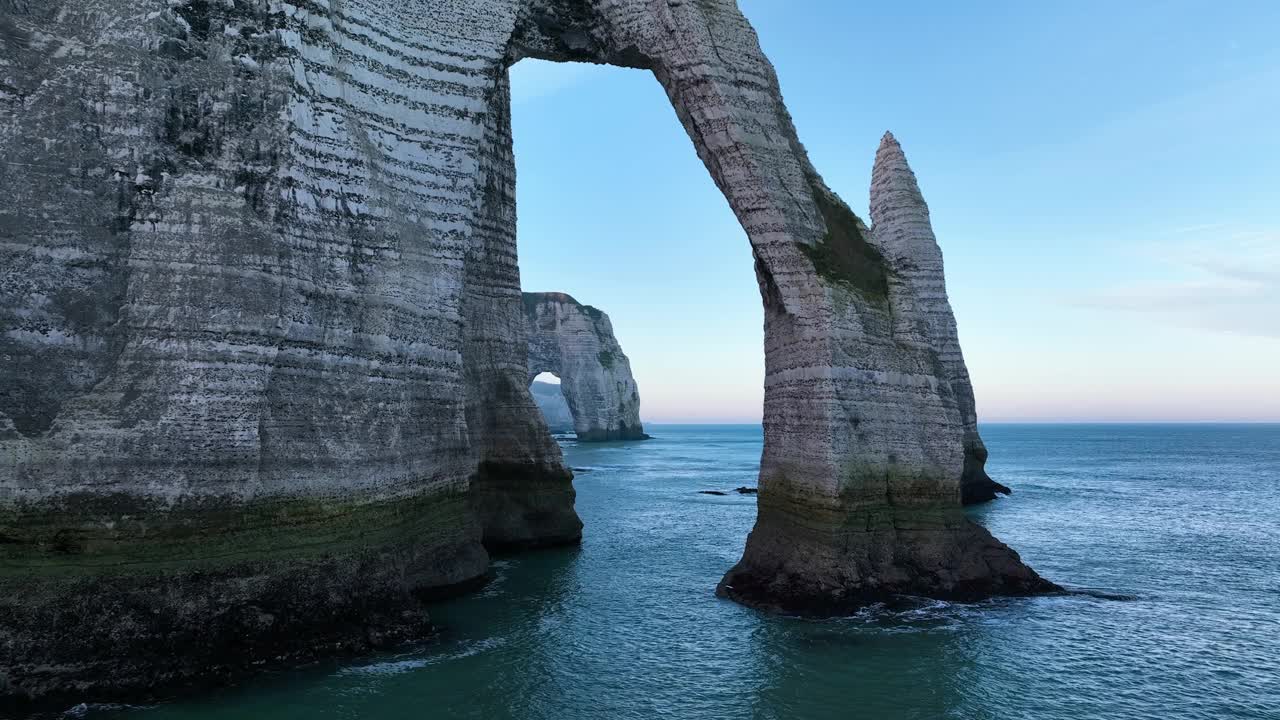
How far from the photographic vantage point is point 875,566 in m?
14.8

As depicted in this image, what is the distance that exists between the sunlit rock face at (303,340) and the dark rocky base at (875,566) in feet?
0.21

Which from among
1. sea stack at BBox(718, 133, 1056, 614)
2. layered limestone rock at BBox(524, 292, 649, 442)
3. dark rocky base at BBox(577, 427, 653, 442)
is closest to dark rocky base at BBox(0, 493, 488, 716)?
sea stack at BBox(718, 133, 1056, 614)

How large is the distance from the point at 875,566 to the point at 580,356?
71640mm

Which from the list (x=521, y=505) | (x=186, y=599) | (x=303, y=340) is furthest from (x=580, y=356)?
(x=186, y=599)

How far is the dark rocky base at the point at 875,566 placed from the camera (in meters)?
14.4

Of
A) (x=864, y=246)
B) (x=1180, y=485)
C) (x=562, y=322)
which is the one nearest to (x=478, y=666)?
(x=864, y=246)

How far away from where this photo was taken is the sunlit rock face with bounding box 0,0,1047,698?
33.1 ft

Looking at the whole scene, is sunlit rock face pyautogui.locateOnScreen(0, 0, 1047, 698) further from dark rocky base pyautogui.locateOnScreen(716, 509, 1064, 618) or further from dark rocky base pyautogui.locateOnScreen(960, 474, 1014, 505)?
dark rocky base pyautogui.locateOnScreen(960, 474, 1014, 505)

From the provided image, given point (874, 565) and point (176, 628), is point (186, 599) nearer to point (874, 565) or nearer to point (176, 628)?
point (176, 628)

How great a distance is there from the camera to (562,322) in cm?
8612

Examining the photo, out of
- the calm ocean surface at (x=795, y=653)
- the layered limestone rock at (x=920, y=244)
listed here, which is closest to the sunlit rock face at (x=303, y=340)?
the calm ocean surface at (x=795, y=653)

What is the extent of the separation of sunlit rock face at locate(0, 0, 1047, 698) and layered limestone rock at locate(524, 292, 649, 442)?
223ft

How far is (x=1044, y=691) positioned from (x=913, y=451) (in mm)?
6097

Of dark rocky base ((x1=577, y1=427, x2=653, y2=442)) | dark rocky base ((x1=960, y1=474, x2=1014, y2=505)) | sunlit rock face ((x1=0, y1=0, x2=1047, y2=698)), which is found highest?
sunlit rock face ((x1=0, y1=0, x2=1047, y2=698))
